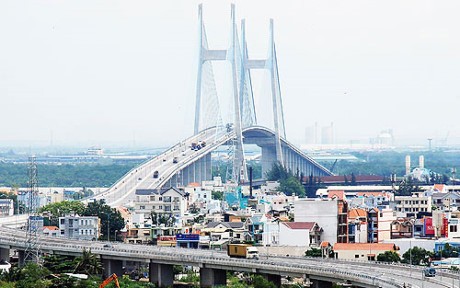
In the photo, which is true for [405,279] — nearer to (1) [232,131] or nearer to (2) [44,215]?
(2) [44,215]

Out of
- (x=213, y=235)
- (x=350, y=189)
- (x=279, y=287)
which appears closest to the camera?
(x=279, y=287)

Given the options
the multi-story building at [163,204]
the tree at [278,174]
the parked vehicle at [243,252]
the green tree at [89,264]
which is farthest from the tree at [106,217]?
the tree at [278,174]

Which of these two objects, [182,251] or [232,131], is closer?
[182,251]

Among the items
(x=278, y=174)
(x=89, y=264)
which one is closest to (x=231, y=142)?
(x=278, y=174)

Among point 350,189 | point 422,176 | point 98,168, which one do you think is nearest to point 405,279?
point 350,189

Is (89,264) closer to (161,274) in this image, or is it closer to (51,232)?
(161,274)
